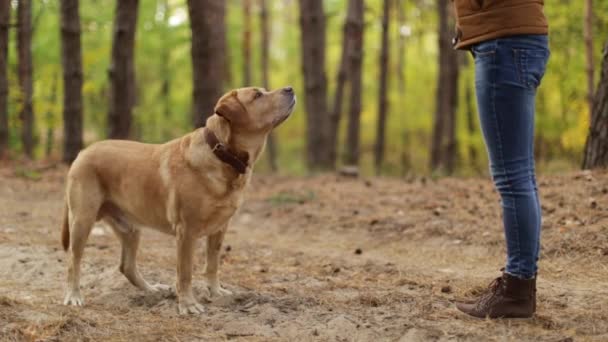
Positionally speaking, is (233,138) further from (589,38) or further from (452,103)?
(452,103)

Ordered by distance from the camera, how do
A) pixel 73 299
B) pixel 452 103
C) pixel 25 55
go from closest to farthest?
1. pixel 73 299
2. pixel 25 55
3. pixel 452 103

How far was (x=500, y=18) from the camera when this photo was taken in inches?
Answer: 158

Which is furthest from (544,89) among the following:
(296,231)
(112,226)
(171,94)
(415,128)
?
(112,226)

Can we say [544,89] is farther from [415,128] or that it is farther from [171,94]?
[171,94]

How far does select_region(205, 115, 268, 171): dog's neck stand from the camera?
4898 millimetres

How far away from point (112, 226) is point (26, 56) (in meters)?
11.5

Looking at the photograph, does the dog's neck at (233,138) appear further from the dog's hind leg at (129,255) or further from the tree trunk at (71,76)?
the tree trunk at (71,76)

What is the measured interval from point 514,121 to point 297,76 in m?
31.9

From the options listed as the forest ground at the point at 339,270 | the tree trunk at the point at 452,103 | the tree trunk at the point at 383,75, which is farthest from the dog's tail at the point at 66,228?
the tree trunk at the point at 452,103

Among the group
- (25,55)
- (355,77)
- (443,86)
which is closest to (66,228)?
(355,77)

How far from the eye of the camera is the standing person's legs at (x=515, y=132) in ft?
13.2

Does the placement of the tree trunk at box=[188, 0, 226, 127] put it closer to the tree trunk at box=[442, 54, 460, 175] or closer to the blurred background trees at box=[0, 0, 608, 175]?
the blurred background trees at box=[0, 0, 608, 175]

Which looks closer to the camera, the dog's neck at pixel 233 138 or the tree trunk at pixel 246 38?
the dog's neck at pixel 233 138

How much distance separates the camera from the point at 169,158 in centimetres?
500
